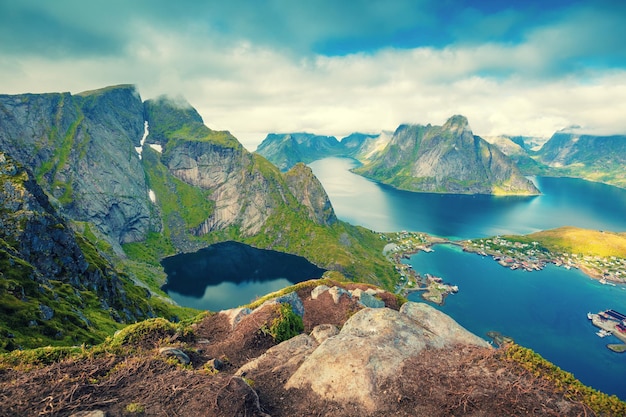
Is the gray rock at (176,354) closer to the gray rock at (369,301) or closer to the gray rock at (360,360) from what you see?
the gray rock at (360,360)

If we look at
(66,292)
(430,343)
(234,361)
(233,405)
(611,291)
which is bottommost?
(611,291)

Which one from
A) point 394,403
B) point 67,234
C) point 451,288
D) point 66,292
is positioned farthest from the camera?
point 451,288

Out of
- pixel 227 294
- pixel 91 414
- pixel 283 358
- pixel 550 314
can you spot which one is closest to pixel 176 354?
pixel 283 358

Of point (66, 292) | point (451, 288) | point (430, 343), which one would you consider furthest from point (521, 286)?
point (66, 292)

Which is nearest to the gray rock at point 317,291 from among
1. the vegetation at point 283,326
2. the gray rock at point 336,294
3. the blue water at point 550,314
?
the gray rock at point 336,294

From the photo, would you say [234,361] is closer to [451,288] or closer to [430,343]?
[430,343]

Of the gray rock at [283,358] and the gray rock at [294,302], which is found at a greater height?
the gray rock at [283,358]

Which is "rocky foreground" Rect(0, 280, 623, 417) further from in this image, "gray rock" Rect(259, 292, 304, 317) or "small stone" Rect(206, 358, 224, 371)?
"gray rock" Rect(259, 292, 304, 317)
